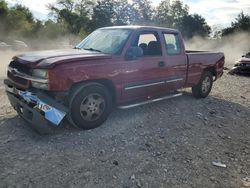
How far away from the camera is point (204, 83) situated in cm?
813

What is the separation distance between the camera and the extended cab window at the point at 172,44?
669 centimetres

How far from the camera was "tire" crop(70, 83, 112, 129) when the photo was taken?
4.98 meters

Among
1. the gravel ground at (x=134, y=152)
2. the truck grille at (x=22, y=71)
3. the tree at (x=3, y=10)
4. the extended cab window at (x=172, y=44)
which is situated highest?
the tree at (x=3, y=10)

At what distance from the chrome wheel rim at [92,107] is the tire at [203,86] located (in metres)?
3.57

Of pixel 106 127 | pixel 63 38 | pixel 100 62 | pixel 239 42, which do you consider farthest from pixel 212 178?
pixel 63 38

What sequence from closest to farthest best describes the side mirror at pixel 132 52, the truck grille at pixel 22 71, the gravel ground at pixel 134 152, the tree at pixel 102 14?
the gravel ground at pixel 134 152 → the truck grille at pixel 22 71 → the side mirror at pixel 132 52 → the tree at pixel 102 14

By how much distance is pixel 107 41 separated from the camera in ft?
19.7

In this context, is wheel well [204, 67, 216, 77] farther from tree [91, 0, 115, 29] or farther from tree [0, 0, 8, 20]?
tree [91, 0, 115, 29]

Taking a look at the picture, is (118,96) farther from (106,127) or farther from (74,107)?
(74,107)

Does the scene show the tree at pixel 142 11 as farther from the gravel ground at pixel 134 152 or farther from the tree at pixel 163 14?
the gravel ground at pixel 134 152

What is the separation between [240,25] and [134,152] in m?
44.8

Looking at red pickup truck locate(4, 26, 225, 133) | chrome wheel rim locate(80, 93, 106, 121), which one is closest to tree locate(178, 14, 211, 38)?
red pickup truck locate(4, 26, 225, 133)

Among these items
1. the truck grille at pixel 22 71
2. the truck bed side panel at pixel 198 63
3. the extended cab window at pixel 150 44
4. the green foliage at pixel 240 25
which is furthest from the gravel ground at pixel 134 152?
the green foliage at pixel 240 25

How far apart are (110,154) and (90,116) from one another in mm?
981
